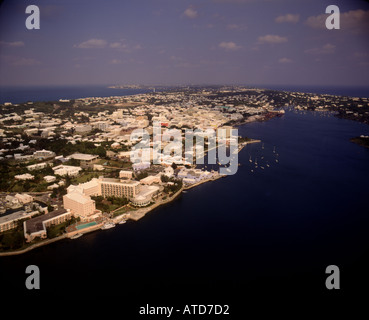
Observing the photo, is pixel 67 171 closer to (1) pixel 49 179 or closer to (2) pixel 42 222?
(1) pixel 49 179

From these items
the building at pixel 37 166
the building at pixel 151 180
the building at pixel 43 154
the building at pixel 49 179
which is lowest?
the building at pixel 151 180

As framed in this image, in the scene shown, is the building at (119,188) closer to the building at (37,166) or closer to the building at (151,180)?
the building at (151,180)

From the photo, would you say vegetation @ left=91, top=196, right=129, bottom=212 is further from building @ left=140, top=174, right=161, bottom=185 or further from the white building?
the white building

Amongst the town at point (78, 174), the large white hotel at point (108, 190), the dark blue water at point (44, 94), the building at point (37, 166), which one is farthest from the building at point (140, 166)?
the dark blue water at point (44, 94)

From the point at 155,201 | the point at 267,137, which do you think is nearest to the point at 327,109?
the point at 267,137


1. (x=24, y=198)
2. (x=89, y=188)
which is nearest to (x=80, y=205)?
(x=89, y=188)

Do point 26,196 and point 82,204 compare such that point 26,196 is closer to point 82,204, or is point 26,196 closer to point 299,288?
point 82,204
